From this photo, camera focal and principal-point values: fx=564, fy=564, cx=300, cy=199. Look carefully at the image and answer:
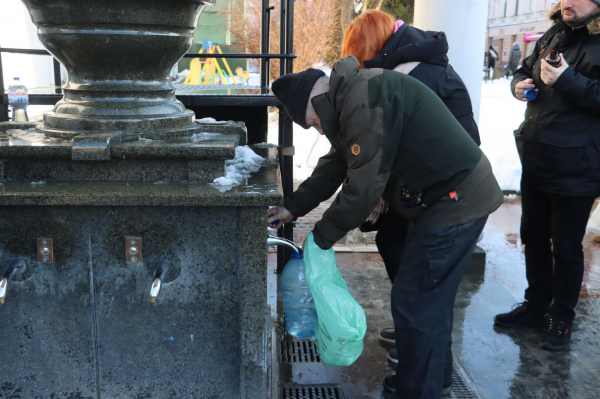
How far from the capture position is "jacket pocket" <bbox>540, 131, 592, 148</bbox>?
330cm

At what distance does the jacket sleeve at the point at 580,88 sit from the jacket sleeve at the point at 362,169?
155 centimetres

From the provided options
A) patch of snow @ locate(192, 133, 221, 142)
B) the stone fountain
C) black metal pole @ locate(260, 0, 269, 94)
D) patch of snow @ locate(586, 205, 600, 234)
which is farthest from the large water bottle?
patch of snow @ locate(586, 205, 600, 234)

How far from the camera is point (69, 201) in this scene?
2248 millimetres

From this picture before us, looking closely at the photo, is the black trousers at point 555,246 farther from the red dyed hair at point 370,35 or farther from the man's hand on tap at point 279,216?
the man's hand on tap at point 279,216

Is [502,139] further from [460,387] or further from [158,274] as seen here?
[158,274]

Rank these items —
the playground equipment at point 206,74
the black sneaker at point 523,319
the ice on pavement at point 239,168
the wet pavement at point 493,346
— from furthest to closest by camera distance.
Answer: the playground equipment at point 206,74 → the black sneaker at point 523,319 → the wet pavement at point 493,346 → the ice on pavement at point 239,168

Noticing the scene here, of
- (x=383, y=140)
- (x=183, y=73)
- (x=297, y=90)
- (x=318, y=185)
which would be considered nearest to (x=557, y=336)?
(x=318, y=185)

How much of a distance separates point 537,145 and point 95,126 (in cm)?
256

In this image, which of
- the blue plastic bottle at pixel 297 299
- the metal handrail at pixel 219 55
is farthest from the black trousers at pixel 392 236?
the metal handrail at pixel 219 55

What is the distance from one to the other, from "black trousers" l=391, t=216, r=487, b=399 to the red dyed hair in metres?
0.98

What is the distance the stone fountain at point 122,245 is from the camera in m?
2.36

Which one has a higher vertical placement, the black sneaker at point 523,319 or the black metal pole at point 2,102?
the black metal pole at point 2,102

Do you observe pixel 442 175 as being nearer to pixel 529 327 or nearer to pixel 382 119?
pixel 382 119

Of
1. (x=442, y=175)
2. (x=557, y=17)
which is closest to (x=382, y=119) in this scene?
(x=442, y=175)
